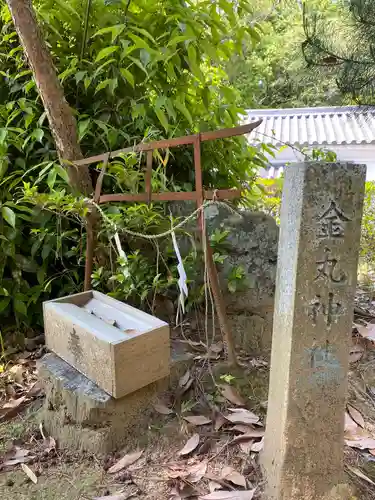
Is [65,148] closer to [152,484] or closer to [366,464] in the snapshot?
[152,484]

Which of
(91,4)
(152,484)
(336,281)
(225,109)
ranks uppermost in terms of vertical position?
(91,4)

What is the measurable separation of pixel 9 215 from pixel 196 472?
183cm

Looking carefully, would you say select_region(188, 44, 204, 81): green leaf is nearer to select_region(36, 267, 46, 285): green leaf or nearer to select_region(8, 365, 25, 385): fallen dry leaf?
select_region(36, 267, 46, 285): green leaf

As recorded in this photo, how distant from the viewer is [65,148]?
2.63m

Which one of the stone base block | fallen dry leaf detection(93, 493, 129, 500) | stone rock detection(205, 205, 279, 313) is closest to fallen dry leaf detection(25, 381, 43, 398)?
the stone base block

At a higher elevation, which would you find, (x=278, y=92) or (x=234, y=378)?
(x=278, y=92)

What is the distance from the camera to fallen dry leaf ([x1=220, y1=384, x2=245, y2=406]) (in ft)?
6.98

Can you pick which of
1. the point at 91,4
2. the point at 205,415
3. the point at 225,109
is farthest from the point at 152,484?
the point at 91,4

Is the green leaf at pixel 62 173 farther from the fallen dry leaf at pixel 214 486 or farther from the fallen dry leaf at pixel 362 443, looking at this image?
the fallen dry leaf at pixel 362 443

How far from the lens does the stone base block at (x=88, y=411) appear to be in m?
1.95

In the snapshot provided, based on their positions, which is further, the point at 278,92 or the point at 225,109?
the point at 278,92

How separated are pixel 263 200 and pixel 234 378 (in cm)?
222

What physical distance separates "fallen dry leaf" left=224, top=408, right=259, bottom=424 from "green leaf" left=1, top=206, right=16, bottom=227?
1693mm

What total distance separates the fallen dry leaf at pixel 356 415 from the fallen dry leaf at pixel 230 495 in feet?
2.40
